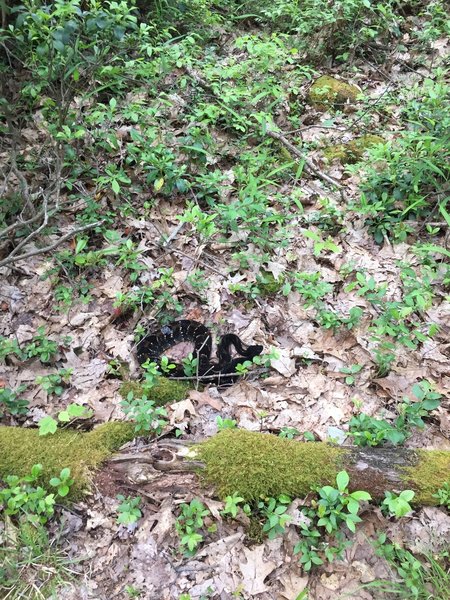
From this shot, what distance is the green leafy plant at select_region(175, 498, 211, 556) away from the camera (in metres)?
2.06

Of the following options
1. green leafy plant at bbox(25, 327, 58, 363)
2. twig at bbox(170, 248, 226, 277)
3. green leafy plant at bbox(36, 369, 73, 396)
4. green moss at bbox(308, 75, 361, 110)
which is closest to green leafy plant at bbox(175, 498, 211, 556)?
green leafy plant at bbox(36, 369, 73, 396)

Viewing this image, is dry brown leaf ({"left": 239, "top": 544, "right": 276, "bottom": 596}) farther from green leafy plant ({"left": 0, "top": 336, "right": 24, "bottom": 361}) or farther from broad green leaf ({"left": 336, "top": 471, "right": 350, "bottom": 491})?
green leafy plant ({"left": 0, "top": 336, "right": 24, "bottom": 361})

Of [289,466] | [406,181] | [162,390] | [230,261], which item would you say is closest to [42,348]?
[162,390]

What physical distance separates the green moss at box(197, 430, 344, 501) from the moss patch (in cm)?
347

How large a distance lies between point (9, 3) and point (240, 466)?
5.04 m

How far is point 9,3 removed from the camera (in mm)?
4227

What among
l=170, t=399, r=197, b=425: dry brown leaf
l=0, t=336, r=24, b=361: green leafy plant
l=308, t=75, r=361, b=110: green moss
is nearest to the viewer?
l=170, t=399, r=197, b=425: dry brown leaf

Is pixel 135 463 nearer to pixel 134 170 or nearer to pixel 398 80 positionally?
pixel 134 170

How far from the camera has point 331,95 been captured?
17.3 ft

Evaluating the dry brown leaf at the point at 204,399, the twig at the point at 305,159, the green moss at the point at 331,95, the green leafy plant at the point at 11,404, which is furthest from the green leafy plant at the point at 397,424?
the green moss at the point at 331,95

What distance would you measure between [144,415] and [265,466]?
0.80 m

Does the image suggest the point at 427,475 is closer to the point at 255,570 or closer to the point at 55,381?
the point at 255,570

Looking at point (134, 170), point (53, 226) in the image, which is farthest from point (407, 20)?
point (53, 226)

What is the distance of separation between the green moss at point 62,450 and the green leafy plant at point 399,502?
151cm
